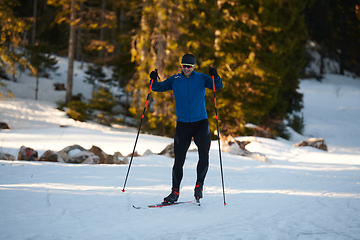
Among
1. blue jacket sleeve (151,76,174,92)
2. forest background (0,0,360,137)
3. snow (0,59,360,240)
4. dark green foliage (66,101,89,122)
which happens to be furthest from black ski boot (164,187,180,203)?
dark green foliage (66,101,89,122)

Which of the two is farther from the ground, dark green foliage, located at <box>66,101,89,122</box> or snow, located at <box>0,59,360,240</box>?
dark green foliage, located at <box>66,101,89,122</box>

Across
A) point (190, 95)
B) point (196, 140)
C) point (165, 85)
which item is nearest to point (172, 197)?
point (196, 140)

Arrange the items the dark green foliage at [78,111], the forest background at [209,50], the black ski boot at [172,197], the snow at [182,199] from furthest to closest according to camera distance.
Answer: the dark green foliage at [78,111] < the forest background at [209,50] < the black ski boot at [172,197] < the snow at [182,199]

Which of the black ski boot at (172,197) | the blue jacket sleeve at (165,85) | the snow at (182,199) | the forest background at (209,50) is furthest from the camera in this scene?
the forest background at (209,50)

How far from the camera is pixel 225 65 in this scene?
15531 mm

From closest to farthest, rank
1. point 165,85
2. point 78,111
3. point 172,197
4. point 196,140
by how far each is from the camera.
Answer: point 172,197 → point 196,140 → point 165,85 → point 78,111

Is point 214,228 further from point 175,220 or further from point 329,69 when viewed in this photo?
point 329,69

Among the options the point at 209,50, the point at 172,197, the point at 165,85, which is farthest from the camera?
the point at 209,50

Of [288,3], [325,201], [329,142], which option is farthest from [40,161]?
[329,142]

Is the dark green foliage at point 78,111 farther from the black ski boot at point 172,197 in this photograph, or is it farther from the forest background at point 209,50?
the black ski boot at point 172,197

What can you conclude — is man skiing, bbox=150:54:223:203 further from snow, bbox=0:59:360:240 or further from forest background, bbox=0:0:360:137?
forest background, bbox=0:0:360:137

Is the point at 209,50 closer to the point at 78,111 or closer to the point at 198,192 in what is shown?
the point at 78,111

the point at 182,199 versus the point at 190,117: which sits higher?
the point at 190,117

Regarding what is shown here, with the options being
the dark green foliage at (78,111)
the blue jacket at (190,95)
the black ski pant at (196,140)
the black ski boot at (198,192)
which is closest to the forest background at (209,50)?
the dark green foliage at (78,111)
